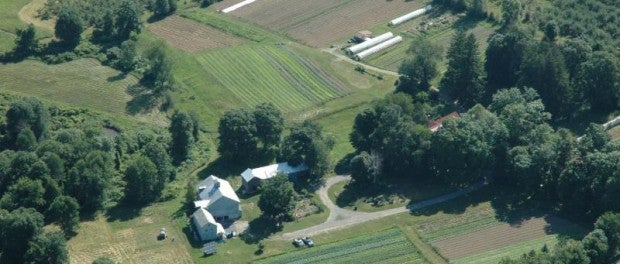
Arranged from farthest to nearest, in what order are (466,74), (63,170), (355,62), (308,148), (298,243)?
(355,62), (466,74), (308,148), (63,170), (298,243)

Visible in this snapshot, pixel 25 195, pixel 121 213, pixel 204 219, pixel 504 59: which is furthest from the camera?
pixel 504 59

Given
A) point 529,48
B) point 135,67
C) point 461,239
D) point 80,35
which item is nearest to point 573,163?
point 461,239

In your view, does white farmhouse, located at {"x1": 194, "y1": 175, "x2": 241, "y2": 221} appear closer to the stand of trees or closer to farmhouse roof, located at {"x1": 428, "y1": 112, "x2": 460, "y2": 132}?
the stand of trees

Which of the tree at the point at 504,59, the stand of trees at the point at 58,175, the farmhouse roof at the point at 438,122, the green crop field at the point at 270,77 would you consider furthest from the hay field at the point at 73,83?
the tree at the point at 504,59

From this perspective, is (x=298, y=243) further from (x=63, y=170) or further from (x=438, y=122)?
(x=438, y=122)

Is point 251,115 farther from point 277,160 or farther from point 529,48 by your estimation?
point 529,48

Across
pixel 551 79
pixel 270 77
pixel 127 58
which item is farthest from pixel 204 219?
pixel 551 79
